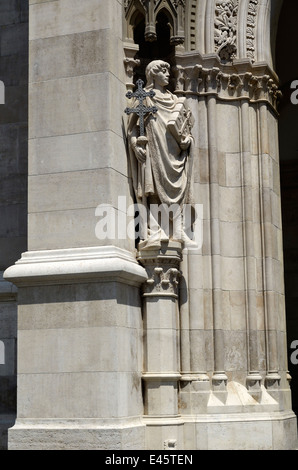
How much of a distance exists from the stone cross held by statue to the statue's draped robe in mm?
81

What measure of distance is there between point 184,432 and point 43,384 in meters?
2.15

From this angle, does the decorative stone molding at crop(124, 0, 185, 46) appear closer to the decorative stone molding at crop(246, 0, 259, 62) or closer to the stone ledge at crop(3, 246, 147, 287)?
the decorative stone molding at crop(246, 0, 259, 62)

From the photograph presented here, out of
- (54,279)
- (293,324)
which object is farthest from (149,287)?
(293,324)

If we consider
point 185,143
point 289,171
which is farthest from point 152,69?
point 289,171

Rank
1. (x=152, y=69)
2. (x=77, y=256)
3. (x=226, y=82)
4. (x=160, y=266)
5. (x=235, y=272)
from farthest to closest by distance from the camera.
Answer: (x=226, y=82)
(x=235, y=272)
(x=152, y=69)
(x=160, y=266)
(x=77, y=256)

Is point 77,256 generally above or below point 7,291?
above

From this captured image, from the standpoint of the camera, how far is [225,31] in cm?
1416

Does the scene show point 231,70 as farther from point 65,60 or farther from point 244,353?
point 244,353

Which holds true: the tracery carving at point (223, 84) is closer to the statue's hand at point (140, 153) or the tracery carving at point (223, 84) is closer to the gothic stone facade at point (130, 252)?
the gothic stone facade at point (130, 252)

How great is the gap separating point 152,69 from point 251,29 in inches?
80.9

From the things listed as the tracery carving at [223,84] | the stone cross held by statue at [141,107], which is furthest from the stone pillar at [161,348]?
the tracery carving at [223,84]

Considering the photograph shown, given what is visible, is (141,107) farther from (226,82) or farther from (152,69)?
(226,82)

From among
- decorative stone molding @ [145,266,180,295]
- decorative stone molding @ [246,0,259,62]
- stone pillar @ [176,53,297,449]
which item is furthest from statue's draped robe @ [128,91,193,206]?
decorative stone molding @ [246,0,259,62]

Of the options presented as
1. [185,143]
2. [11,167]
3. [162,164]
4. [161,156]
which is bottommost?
[162,164]
